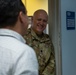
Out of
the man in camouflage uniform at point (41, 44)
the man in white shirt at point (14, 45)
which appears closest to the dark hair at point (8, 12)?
the man in white shirt at point (14, 45)

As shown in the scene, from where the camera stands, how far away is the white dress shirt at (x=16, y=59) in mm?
753

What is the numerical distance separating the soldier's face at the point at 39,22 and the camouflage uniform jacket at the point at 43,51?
0.06 meters

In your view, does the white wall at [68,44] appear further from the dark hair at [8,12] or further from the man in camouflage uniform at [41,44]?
the dark hair at [8,12]

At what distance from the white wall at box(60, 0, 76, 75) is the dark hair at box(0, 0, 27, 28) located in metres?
1.37

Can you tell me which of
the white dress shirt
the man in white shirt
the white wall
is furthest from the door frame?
the white dress shirt

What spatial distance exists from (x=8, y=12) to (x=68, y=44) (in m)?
1.46

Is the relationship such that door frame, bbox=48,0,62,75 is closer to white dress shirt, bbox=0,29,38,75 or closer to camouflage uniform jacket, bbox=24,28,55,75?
camouflage uniform jacket, bbox=24,28,55,75

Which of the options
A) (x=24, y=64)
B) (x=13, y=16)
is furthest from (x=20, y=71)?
(x=13, y=16)

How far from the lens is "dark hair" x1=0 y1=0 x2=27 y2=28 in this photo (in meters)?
0.83

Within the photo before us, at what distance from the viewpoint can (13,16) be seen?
843mm

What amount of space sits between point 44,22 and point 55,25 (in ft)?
0.45

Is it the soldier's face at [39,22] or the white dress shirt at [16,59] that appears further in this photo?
the soldier's face at [39,22]

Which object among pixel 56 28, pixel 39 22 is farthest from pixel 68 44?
pixel 39 22

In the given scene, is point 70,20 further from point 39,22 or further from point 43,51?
point 43,51
